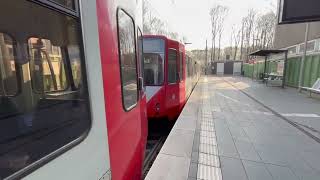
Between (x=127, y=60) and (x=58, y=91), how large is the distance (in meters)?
1.03

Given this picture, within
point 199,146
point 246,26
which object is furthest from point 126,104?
point 246,26

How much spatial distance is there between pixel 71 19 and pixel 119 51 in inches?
29.0

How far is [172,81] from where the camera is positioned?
6785 millimetres

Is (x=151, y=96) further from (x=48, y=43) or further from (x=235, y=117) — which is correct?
(x=48, y=43)

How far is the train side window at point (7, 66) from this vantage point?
121cm

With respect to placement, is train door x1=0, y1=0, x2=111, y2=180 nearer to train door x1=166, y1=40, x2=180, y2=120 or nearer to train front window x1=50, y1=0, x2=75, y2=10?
train front window x1=50, y1=0, x2=75, y2=10

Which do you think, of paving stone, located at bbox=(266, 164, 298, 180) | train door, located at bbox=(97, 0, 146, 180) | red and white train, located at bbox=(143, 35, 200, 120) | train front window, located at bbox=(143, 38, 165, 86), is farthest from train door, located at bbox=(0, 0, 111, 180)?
train front window, located at bbox=(143, 38, 165, 86)

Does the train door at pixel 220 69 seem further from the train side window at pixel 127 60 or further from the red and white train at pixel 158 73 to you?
the train side window at pixel 127 60

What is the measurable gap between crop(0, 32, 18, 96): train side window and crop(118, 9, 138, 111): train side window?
0.95m

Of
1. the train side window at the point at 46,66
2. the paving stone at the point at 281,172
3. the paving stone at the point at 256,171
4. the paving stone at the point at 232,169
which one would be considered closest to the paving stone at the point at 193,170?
the paving stone at the point at 232,169

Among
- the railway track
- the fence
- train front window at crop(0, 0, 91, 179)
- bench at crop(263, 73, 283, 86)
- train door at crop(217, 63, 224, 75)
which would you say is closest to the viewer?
train front window at crop(0, 0, 91, 179)

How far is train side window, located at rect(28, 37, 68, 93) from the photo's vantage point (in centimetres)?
131

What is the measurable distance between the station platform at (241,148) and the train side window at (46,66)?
7.49ft

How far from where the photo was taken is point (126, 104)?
2213 millimetres
